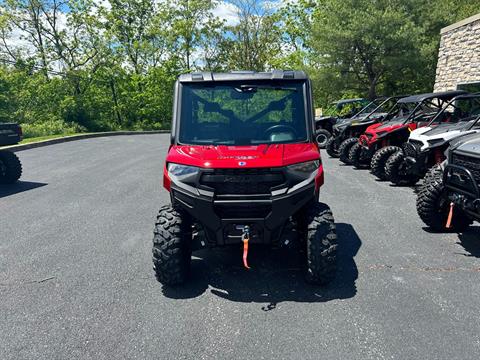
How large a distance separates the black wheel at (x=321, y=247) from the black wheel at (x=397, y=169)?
15.5 ft

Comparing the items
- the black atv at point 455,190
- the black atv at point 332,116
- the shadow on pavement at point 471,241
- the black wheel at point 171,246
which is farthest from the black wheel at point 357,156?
the black wheel at point 171,246

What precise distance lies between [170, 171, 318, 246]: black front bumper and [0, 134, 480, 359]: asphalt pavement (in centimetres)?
64

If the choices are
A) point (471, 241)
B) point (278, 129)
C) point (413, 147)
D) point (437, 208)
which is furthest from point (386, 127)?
point (278, 129)

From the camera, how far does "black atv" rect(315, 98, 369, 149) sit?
1327 centimetres

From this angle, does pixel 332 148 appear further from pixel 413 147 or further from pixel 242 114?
pixel 242 114

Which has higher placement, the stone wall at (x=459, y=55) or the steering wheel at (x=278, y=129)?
the stone wall at (x=459, y=55)

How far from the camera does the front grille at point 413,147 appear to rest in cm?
624

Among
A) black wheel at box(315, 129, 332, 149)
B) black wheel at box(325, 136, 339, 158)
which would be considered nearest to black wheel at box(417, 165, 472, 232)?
black wheel at box(325, 136, 339, 158)

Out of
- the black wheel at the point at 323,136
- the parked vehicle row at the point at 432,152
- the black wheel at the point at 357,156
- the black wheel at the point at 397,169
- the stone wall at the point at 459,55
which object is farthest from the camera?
the black wheel at the point at 323,136

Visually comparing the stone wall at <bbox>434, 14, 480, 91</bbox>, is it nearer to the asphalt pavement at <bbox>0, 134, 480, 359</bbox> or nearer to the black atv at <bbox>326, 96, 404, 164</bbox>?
the black atv at <bbox>326, 96, 404, 164</bbox>

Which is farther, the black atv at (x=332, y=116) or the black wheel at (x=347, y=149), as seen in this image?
the black atv at (x=332, y=116)

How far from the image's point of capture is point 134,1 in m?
33.8

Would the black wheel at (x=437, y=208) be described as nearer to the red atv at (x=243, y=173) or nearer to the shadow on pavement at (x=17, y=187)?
the red atv at (x=243, y=173)

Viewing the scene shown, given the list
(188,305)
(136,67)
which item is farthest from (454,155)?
(136,67)
